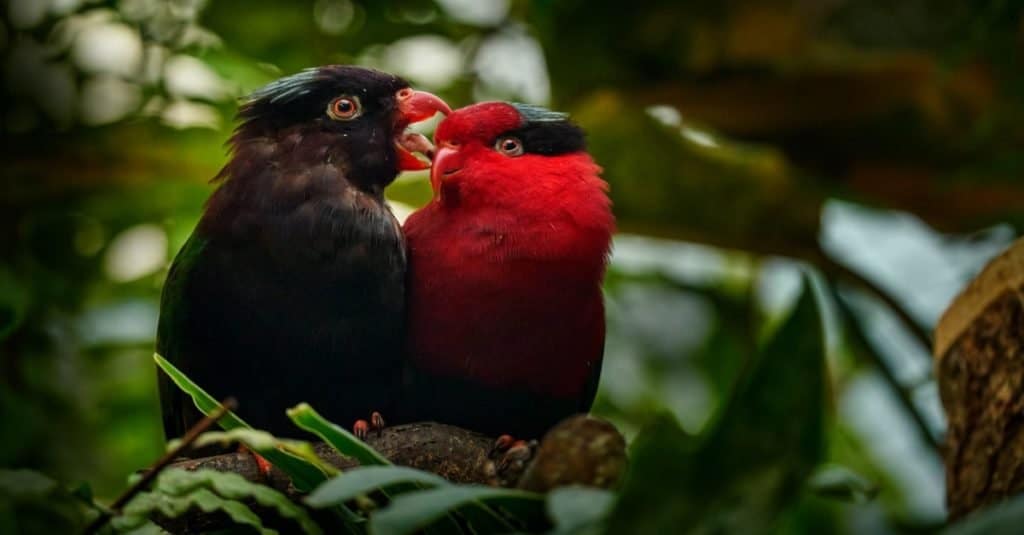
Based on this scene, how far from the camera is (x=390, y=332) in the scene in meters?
2.71

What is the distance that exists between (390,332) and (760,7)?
3.25 metres

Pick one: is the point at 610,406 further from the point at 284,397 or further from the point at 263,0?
the point at 284,397

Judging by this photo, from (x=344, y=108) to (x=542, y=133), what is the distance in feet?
1.57

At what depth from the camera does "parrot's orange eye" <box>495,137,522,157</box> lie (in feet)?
9.75

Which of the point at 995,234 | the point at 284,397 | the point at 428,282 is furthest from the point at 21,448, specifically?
the point at 995,234

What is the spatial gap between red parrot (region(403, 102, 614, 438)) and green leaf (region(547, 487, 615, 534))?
0.90 m

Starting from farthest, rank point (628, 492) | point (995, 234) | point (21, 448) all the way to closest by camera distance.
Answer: point (995, 234), point (21, 448), point (628, 492)

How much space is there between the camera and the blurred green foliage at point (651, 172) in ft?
15.4

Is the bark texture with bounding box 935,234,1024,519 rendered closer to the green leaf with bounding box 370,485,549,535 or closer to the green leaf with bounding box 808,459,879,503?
Result: the green leaf with bounding box 808,459,879,503

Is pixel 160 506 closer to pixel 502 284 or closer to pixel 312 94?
pixel 502 284

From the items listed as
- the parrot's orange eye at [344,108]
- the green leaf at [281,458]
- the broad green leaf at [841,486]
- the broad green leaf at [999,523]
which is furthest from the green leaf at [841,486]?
the parrot's orange eye at [344,108]

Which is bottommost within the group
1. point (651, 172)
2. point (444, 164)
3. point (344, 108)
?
point (651, 172)

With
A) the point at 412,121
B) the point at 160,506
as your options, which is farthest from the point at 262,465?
the point at 412,121

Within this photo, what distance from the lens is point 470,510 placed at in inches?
83.4
